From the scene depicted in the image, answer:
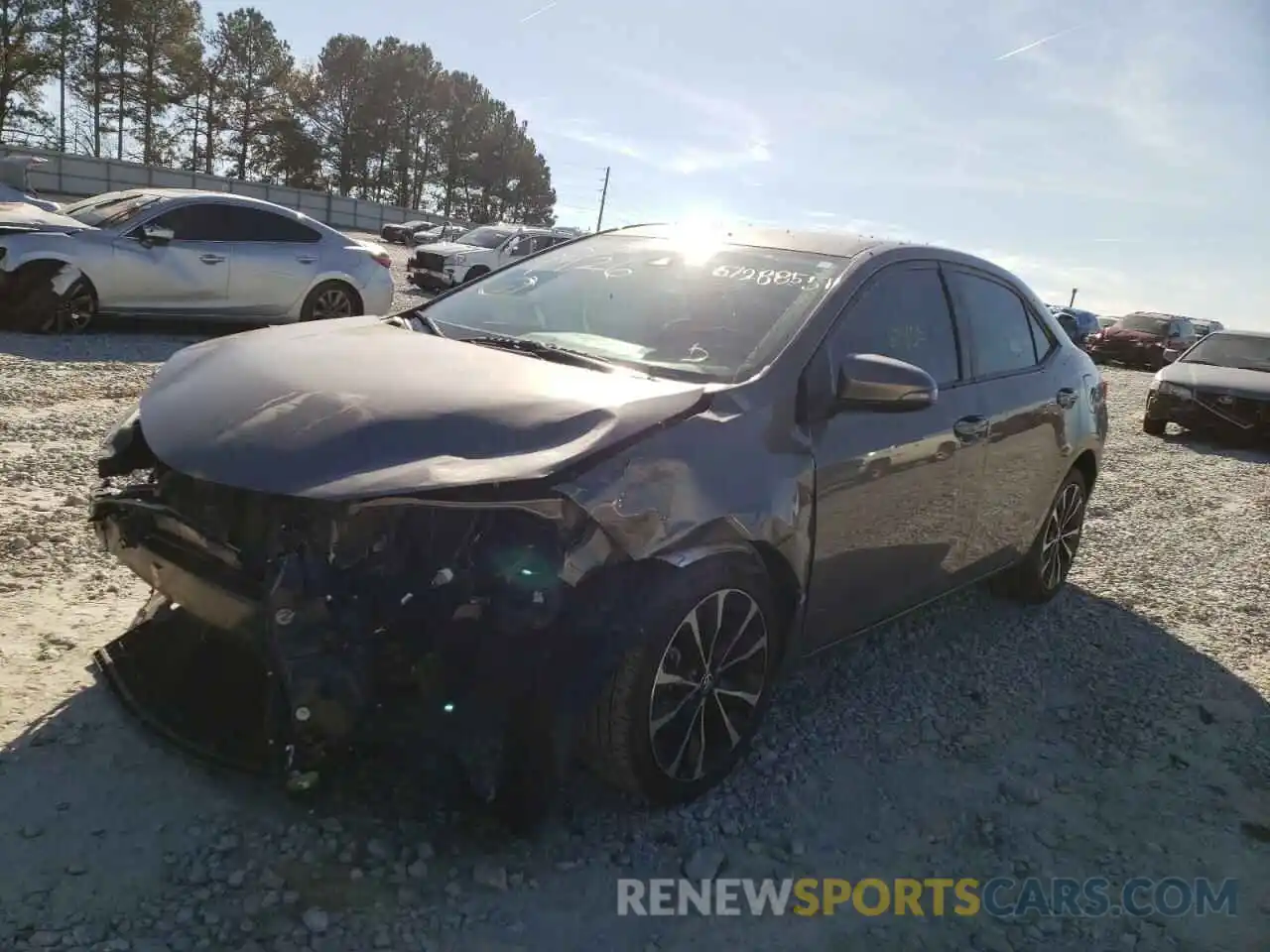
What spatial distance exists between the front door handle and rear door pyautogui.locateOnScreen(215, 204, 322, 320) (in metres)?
8.39

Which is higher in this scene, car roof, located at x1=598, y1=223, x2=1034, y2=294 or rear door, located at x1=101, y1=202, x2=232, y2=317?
car roof, located at x1=598, y1=223, x2=1034, y2=294

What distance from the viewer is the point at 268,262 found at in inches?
409

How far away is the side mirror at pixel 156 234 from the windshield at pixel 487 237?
15.1m

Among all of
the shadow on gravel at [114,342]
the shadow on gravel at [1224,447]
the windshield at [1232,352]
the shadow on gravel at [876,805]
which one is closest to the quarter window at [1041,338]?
the shadow on gravel at [876,805]

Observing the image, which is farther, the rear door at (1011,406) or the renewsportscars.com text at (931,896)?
the rear door at (1011,406)

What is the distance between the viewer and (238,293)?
404 inches

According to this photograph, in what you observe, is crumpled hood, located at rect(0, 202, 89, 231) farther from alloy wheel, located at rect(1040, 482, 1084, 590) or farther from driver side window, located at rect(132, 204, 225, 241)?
alloy wheel, located at rect(1040, 482, 1084, 590)

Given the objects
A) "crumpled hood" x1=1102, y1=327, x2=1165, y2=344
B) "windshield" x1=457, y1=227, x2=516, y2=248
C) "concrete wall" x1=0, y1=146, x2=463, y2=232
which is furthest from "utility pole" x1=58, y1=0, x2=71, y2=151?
"crumpled hood" x1=1102, y1=327, x2=1165, y2=344

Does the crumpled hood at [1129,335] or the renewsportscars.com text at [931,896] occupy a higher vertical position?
the crumpled hood at [1129,335]

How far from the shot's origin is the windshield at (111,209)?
9.61 m

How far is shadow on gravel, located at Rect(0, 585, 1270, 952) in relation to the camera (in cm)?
258

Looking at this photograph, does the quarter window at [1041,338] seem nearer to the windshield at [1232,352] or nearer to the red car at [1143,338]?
the windshield at [1232,352]

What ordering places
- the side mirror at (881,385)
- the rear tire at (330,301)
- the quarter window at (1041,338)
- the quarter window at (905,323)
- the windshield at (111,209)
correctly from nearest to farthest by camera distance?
the side mirror at (881,385), the quarter window at (905,323), the quarter window at (1041,338), the windshield at (111,209), the rear tire at (330,301)

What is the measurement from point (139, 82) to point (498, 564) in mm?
53130
